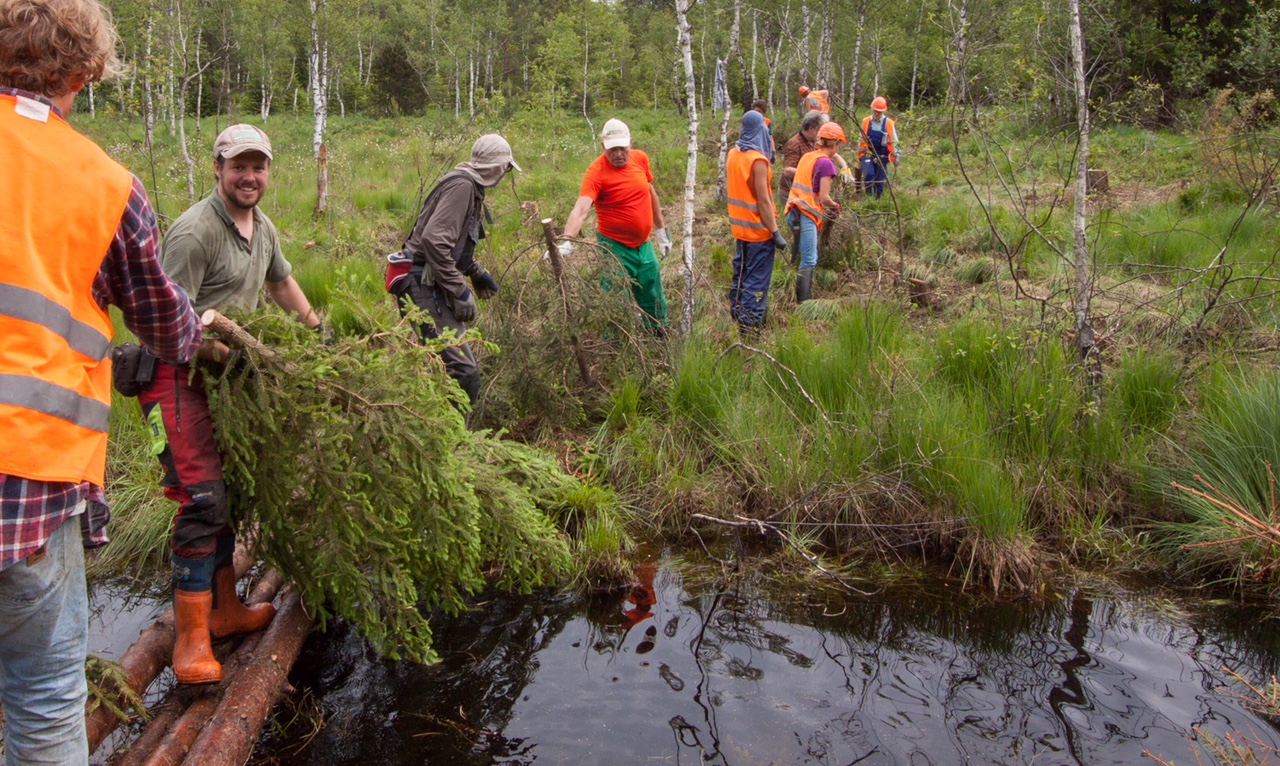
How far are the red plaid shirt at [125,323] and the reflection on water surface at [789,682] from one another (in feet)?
5.57

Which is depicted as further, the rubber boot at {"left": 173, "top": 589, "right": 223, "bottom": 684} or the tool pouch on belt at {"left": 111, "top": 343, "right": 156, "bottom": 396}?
the rubber boot at {"left": 173, "top": 589, "right": 223, "bottom": 684}

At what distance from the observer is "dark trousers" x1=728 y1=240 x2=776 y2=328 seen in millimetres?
7676

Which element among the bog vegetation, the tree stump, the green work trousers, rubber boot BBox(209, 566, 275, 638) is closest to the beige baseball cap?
the bog vegetation

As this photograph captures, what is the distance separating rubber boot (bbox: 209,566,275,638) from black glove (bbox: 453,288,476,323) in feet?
6.89

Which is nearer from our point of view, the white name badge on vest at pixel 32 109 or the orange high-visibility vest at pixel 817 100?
the white name badge on vest at pixel 32 109

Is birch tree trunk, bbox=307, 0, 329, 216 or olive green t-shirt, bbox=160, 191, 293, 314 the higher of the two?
birch tree trunk, bbox=307, 0, 329, 216

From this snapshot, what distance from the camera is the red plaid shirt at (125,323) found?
1899 mm

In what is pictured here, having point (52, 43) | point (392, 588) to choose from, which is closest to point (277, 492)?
point (392, 588)

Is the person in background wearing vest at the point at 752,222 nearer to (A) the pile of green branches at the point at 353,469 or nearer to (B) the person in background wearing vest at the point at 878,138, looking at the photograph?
(A) the pile of green branches at the point at 353,469

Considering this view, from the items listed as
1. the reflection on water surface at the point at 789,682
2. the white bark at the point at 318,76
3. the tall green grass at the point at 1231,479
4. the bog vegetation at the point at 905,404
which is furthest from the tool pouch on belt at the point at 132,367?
the white bark at the point at 318,76

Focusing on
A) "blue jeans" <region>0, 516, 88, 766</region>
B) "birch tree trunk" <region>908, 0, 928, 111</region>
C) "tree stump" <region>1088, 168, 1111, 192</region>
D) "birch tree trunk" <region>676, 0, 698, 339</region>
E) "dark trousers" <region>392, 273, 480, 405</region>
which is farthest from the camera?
"birch tree trunk" <region>908, 0, 928, 111</region>

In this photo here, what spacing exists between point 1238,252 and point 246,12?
26.4 metres

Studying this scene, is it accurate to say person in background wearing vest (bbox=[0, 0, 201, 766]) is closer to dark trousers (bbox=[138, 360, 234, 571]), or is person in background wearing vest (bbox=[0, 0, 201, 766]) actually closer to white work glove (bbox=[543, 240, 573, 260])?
dark trousers (bbox=[138, 360, 234, 571])

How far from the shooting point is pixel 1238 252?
772 cm
